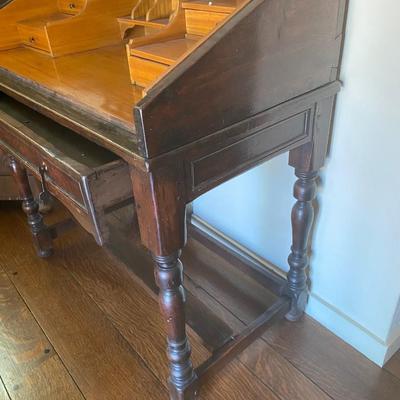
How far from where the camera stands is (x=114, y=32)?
117 centimetres

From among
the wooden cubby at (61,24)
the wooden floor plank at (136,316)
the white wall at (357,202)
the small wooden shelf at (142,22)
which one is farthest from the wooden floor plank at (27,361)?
the small wooden shelf at (142,22)

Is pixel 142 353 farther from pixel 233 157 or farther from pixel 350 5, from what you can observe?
pixel 350 5

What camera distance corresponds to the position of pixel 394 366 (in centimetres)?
115

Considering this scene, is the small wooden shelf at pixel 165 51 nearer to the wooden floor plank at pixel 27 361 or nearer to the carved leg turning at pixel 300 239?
the carved leg turning at pixel 300 239

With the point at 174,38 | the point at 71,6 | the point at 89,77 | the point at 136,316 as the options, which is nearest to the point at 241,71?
the point at 174,38

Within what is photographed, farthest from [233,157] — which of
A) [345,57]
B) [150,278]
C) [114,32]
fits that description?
[150,278]

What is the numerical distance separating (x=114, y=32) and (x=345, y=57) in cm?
63

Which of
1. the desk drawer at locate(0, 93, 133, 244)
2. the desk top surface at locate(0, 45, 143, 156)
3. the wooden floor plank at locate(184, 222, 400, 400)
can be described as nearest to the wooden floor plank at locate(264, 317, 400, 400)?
the wooden floor plank at locate(184, 222, 400, 400)

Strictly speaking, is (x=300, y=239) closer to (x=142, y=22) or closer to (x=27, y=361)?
(x=142, y=22)

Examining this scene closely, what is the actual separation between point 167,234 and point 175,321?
0.24m

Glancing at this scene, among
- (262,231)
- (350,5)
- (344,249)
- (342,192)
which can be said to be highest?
(350,5)

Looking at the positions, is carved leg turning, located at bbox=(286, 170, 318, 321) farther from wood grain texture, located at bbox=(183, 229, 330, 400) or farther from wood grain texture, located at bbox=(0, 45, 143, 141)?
wood grain texture, located at bbox=(0, 45, 143, 141)

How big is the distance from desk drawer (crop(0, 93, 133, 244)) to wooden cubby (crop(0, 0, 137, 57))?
0.86ft

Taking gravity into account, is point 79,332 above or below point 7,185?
below
